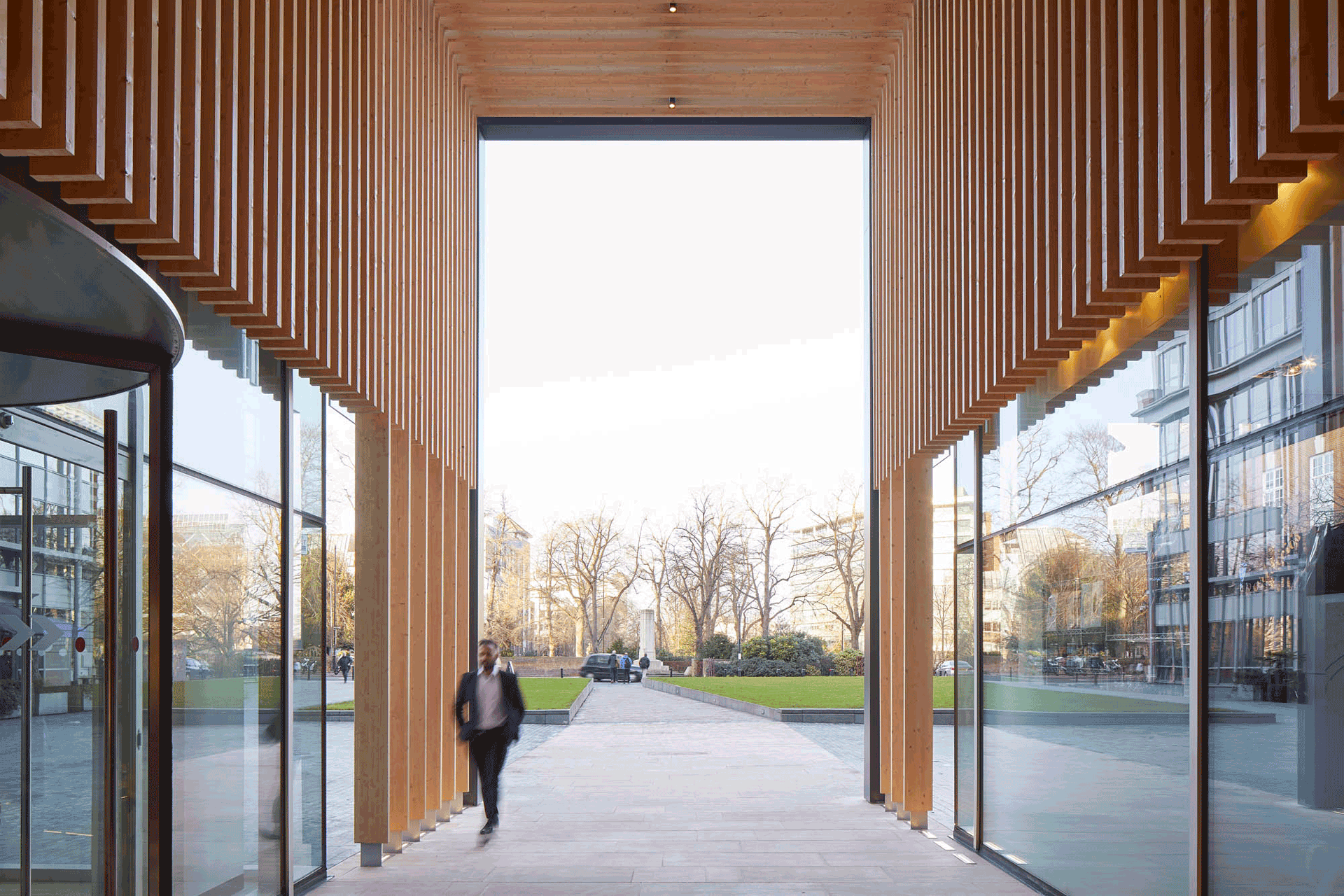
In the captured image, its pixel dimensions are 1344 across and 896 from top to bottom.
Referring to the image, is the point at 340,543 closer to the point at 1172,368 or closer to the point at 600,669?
the point at 1172,368

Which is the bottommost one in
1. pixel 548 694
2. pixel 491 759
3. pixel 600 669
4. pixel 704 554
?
pixel 600 669

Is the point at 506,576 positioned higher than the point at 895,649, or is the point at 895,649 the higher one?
the point at 895,649

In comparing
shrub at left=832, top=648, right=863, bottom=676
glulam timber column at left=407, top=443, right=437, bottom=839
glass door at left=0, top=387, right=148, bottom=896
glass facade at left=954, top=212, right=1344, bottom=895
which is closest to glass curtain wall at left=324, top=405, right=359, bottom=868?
glulam timber column at left=407, top=443, right=437, bottom=839

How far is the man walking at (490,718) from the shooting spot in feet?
36.1

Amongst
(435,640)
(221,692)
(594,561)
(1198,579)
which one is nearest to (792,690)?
(435,640)

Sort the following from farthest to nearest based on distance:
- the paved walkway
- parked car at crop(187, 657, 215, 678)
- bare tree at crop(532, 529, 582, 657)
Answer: bare tree at crop(532, 529, 582, 657) → the paved walkway → parked car at crop(187, 657, 215, 678)

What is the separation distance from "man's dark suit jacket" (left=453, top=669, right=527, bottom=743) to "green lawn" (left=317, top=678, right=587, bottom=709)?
32.8ft

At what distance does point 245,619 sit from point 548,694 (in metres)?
25.6

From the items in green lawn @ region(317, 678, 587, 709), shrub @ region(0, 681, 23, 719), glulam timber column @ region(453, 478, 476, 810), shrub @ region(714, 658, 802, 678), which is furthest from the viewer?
shrub @ region(714, 658, 802, 678)

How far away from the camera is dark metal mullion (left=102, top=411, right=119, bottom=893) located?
15.8 feet

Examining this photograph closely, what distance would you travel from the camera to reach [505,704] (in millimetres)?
11016

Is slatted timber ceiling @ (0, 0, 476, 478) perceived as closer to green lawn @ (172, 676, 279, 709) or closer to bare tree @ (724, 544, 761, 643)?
green lawn @ (172, 676, 279, 709)

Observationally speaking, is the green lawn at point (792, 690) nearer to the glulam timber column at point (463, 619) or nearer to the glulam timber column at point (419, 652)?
the glulam timber column at point (463, 619)

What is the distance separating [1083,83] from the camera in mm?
6613
